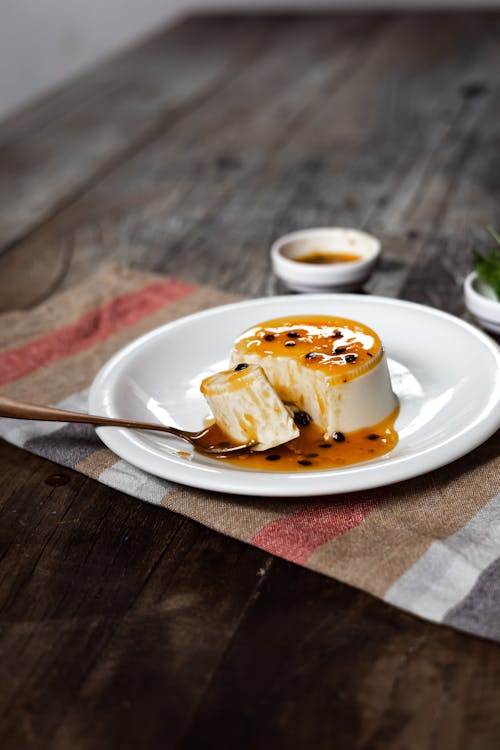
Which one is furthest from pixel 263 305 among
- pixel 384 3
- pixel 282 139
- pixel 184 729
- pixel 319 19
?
pixel 384 3

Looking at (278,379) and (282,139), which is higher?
(278,379)

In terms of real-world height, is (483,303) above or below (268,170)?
above

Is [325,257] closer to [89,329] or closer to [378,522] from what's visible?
[89,329]

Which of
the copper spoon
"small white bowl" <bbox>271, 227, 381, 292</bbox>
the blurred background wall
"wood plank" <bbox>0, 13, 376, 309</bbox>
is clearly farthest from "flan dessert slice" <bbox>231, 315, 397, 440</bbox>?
the blurred background wall

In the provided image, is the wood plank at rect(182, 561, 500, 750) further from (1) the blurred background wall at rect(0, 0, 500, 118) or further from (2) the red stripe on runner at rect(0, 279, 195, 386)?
(1) the blurred background wall at rect(0, 0, 500, 118)

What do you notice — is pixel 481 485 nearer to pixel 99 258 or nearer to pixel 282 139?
pixel 99 258

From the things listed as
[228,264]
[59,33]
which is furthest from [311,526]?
[59,33]
